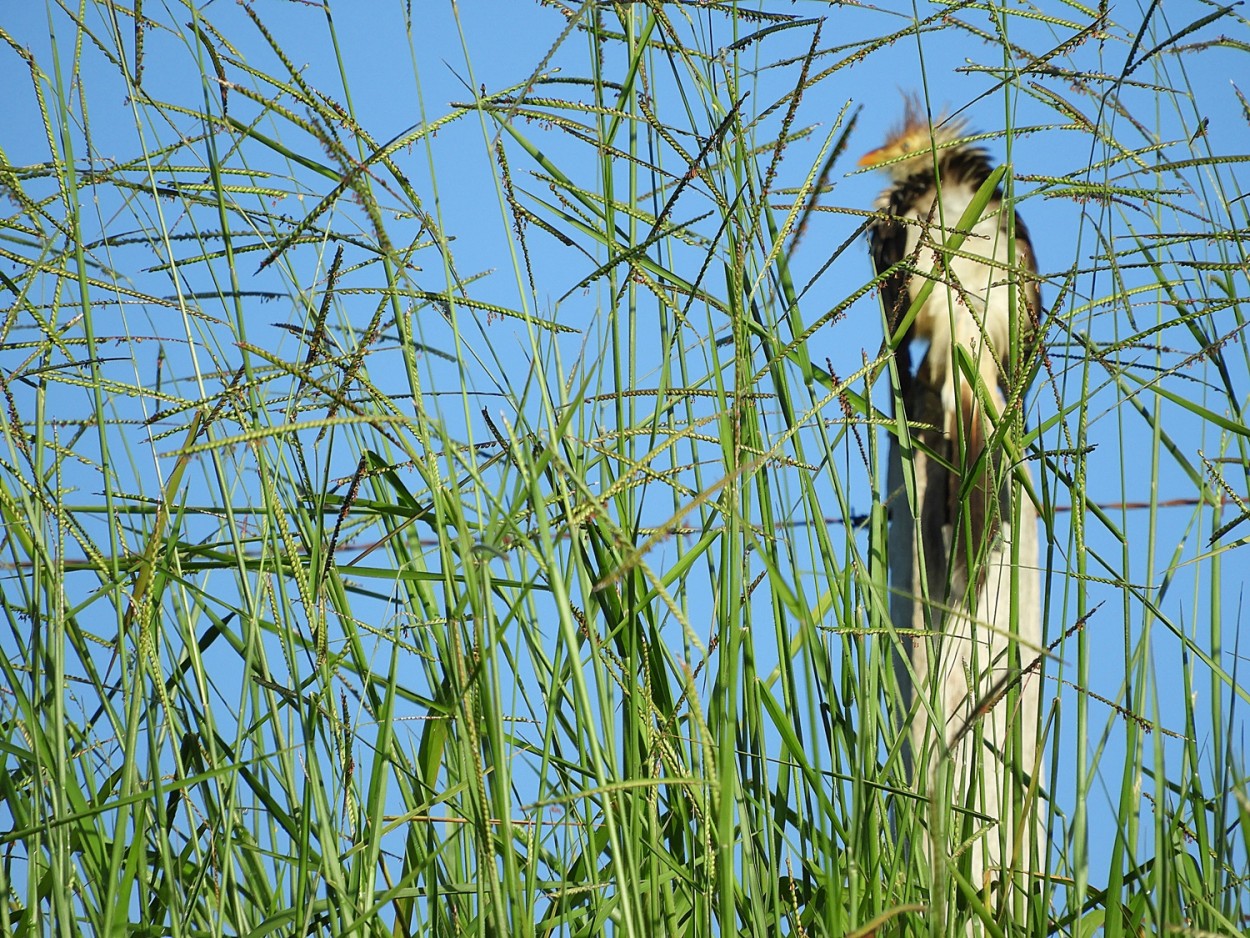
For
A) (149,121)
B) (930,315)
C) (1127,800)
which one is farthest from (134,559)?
(930,315)

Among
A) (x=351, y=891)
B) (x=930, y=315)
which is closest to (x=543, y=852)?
(x=351, y=891)

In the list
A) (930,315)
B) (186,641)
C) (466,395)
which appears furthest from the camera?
(930,315)

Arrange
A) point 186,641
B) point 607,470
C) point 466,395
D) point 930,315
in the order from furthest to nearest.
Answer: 1. point 930,315
2. point 607,470
3. point 186,641
4. point 466,395

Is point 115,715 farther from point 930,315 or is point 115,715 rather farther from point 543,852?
point 930,315

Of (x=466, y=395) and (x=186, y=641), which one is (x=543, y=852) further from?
(x=466, y=395)

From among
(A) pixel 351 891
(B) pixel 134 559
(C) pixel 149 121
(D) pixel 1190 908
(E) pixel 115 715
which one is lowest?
(D) pixel 1190 908

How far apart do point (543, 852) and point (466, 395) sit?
50 cm

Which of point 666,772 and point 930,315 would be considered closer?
point 666,772

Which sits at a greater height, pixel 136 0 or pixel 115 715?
pixel 136 0

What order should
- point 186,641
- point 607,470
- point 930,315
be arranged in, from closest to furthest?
1. point 186,641
2. point 607,470
3. point 930,315

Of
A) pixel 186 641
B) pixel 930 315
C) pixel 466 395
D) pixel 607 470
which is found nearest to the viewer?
pixel 466 395

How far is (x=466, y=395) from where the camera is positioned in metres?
0.69

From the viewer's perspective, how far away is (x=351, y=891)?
721mm

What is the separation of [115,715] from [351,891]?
0.25m
